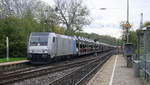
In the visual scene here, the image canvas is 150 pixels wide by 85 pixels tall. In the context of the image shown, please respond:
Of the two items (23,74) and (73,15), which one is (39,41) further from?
(73,15)

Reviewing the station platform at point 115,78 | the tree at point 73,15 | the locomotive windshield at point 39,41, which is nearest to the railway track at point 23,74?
the station platform at point 115,78

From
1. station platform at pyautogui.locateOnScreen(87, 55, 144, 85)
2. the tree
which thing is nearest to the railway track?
station platform at pyautogui.locateOnScreen(87, 55, 144, 85)

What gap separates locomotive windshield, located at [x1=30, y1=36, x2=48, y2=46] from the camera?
2650 cm

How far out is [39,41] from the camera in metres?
26.6

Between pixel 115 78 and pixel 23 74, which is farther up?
pixel 23 74

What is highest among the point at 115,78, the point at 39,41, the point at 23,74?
the point at 39,41

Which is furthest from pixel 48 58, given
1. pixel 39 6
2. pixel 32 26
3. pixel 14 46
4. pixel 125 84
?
pixel 39 6

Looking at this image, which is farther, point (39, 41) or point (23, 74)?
point (39, 41)

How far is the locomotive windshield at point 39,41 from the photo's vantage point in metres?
26.5

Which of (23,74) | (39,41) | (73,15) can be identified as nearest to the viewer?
(23,74)

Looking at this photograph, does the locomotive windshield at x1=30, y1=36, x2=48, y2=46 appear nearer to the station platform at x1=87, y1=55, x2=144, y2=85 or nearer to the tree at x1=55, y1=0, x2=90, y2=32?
the station platform at x1=87, y1=55, x2=144, y2=85

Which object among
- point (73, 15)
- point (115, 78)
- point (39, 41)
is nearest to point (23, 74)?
point (115, 78)

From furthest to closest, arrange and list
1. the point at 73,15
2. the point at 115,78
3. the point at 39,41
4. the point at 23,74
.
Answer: the point at 73,15
the point at 39,41
the point at 23,74
the point at 115,78

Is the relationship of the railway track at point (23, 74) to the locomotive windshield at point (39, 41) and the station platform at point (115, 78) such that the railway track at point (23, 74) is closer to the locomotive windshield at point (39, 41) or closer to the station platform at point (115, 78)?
the station platform at point (115, 78)
